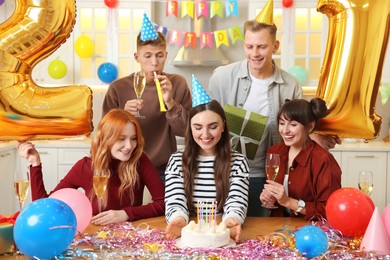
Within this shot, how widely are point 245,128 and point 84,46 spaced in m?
2.55

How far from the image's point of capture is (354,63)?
221 centimetres

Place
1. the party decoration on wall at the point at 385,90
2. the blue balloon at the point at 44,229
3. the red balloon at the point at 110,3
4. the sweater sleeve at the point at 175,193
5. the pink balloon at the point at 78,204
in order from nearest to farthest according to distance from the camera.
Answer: the blue balloon at the point at 44,229, the pink balloon at the point at 78,204, the sweater sleeve at the point at 175,193, the party decoration on wall at the point at 385,90, the red balloon at the point at 110,3

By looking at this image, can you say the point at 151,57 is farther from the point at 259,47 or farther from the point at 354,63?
the point at 354,63

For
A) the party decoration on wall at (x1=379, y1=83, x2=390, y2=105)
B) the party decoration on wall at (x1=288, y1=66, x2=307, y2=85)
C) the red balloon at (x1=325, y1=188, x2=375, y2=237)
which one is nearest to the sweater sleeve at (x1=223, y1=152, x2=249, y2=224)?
the red balloon at (x1=325, y1=188, x2=375, y2=237)

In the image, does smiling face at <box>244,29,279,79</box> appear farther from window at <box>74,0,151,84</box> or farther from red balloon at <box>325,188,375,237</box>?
window at <box>74,0,151,84</box>

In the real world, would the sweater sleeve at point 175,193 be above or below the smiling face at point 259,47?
below

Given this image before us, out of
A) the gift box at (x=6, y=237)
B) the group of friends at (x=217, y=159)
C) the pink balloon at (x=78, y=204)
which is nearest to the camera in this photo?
the gift box at (x=6, y=237)

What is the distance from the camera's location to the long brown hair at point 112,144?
7.85 feet

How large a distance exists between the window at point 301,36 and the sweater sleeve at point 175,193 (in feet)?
8.60

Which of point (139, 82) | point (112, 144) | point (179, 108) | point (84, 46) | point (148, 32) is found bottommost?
point (112, 144)

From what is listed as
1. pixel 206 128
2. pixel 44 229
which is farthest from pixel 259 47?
pixel 44 229

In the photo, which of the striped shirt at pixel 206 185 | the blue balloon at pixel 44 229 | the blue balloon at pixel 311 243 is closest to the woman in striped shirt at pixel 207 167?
the striped shirt at pixel 206 185

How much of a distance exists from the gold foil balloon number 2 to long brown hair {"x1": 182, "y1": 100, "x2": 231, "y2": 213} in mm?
507

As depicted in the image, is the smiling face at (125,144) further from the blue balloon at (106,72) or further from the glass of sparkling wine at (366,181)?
the blue balloon at (106,72)
